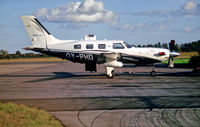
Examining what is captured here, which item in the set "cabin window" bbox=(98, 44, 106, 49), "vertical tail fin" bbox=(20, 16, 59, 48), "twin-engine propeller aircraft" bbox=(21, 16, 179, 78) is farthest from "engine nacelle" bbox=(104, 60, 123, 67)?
"vertical tail fin" bbox=(20, 16, 59, 48)

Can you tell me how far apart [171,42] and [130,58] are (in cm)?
431

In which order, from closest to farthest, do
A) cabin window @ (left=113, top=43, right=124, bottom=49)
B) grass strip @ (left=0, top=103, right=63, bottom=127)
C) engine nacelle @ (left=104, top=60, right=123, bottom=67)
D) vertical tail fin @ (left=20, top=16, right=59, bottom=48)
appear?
1. grass strip @ (left=0, top=103, right=63, bottom=127)
2. engine nacelle @ (left=104, top=60, right=123, bottom=67)
3. cabin window @ (left=113, top=43, right=124, bottom=49)
4. vertical tail fin @ (left=20, top=16, right=59, bottom=48)

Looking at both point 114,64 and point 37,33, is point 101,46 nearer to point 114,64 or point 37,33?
point 114,64

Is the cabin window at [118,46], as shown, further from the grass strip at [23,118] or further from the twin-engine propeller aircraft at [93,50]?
the grass strip at [23,118]

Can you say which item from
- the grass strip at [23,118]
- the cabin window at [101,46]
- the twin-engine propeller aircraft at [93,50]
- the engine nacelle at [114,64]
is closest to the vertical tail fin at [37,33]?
the twin-engine propeller aircraft at [93,50]

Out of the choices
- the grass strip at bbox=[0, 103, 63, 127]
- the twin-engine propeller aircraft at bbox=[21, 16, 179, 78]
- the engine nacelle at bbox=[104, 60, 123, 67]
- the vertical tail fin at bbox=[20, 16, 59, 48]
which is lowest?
the grass strip at bbox=[0, 103, 63, 127]

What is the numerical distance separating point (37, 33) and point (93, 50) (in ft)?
19.7

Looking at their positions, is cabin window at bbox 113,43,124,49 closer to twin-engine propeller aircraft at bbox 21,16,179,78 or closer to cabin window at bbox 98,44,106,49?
twin-engine propeller aircraft at bbox 21,16,179,78

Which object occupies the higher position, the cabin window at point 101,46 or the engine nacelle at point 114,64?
the cabin window at point 101,46

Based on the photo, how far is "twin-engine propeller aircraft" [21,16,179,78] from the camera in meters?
23.0

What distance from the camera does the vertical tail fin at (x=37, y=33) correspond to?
2395 centimetres

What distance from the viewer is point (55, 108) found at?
11500 mm

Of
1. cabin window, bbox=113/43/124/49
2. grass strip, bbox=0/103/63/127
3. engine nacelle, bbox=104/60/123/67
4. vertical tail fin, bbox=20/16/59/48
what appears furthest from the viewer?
vertical tail fin, bbox=20/16/59/48

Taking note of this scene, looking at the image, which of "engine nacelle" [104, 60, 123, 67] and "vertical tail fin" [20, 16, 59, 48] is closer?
"engine nacelle" [104, 60, 123, 67]
